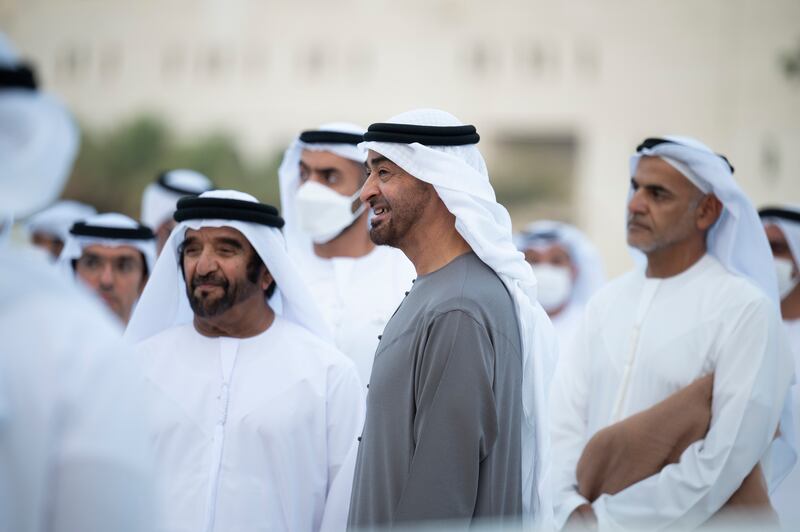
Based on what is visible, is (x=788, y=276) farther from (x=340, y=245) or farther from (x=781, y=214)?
(x=340, y=245)

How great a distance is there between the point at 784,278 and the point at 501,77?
32.0 metres

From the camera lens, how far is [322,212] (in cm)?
534

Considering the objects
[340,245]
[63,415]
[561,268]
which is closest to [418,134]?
[340,245]

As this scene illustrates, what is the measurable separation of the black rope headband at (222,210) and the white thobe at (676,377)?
5.40ft

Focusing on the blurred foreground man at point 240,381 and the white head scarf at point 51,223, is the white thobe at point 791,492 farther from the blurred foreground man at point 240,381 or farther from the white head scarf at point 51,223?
the white head scarf at point 51,223

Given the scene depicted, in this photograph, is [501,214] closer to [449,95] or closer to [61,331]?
[61,331]

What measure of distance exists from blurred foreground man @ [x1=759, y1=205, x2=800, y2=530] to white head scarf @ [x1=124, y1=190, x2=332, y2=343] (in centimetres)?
259

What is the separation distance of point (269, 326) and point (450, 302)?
1.15 m

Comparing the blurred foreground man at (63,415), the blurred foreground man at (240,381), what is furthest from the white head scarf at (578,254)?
the blurred foreground man at (63,415)

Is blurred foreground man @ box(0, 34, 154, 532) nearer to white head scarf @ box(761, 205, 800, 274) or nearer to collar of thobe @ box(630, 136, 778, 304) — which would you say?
collar of thobe @ box(630, 136, 778, 304)

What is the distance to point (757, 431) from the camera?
14.3 feet

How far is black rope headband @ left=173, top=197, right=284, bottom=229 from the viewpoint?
4.26 m

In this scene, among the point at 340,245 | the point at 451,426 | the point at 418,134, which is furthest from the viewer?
the point at 340,245

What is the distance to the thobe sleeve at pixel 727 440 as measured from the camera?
14.2 ft
